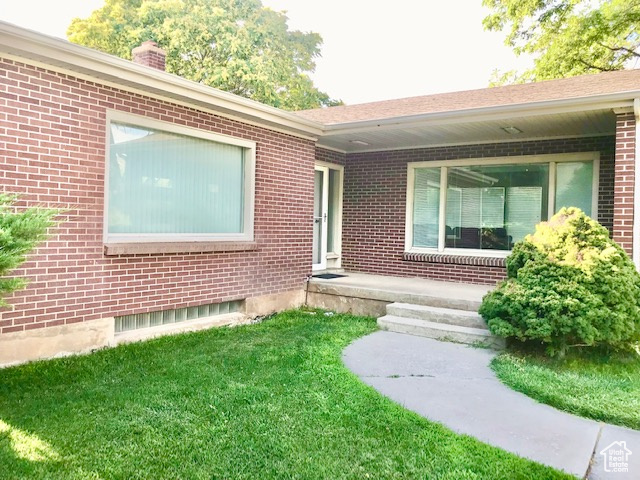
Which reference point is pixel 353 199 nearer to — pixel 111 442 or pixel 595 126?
pixel 595 126

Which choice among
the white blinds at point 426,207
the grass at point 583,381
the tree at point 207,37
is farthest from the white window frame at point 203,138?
the tree at point 207,37

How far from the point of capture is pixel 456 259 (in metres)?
8.02

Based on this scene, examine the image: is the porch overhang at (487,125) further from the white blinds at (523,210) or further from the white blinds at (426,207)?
the white blinds at (523,210)

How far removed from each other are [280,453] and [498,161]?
6.60 m

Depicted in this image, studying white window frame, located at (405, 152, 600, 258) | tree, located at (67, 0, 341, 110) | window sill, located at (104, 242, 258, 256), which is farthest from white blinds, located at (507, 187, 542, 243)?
tree, located at (67, 0, 341, 110)

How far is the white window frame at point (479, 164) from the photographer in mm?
7035

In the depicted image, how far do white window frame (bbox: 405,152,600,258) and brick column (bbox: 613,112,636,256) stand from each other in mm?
1555

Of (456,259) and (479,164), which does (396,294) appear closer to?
(456,259)

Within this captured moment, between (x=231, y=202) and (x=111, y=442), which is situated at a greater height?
(x=231, y=202)

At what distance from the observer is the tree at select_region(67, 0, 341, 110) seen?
1812 centimetres

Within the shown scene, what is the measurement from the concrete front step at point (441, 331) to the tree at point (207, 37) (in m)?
14.7

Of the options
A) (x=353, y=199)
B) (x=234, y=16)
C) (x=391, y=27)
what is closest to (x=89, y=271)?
(x=353, y=199)

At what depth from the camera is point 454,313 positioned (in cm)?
580

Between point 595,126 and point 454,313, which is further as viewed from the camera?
point 595,126
